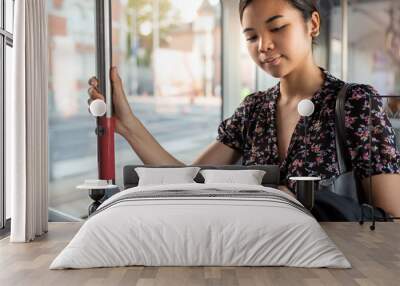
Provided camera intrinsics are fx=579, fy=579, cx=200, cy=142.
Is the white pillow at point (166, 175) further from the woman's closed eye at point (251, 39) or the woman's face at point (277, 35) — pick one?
the woman's closed eye at point (251, 39)

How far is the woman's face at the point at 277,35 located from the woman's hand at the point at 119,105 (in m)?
1.41

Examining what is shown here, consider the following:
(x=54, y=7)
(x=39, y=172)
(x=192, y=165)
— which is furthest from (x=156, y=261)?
(x=54, y=7)

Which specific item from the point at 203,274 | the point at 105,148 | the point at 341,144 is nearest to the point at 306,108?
the point at 341,144

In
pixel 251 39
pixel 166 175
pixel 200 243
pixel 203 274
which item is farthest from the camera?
pixel 251 39

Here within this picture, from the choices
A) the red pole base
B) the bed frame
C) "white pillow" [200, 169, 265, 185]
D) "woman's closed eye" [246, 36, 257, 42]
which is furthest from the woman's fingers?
"woman's closed eye" [246, 36, 257, 42]

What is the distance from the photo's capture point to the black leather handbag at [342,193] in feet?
18.5

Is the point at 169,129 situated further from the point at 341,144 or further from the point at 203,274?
the point at 203,274

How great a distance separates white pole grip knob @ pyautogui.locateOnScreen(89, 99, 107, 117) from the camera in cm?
573

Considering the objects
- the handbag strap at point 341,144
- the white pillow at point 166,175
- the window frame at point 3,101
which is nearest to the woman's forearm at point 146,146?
the white pillow at point 166,175

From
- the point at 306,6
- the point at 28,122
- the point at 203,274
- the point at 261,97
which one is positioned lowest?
the point at 203,274

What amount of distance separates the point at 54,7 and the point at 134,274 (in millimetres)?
3725

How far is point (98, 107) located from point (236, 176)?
1523 mm

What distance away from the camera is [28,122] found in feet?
16.1

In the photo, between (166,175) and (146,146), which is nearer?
(166,175)
